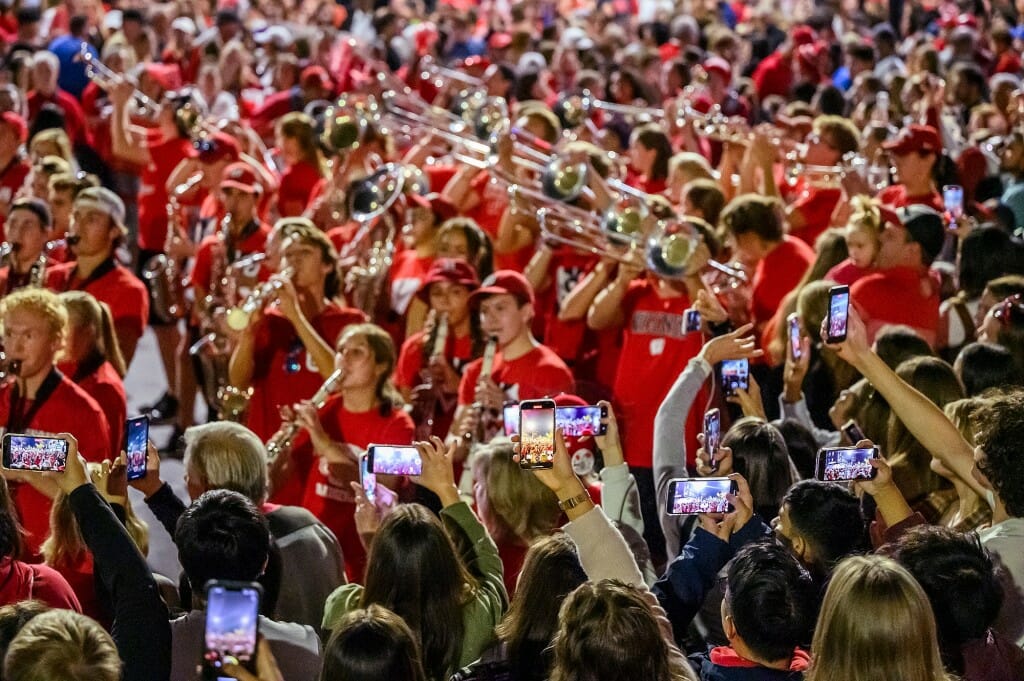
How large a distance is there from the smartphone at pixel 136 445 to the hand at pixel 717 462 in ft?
4.92

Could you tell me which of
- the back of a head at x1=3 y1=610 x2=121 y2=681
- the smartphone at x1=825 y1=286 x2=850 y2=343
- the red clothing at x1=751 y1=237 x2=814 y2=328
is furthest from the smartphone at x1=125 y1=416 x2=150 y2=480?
the red clothing at x1=751 y1=237 x2=814 y2=328

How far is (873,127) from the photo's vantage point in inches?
362

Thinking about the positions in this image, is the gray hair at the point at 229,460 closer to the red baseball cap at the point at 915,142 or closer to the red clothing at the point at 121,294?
the red clothing at the point at 121,294

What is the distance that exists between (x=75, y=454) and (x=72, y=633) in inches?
36.3

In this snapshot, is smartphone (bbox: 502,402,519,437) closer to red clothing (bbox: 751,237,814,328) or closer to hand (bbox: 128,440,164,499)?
hand (bbox: 128,440,164,499)

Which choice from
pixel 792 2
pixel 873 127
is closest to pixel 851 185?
pixel 873 127

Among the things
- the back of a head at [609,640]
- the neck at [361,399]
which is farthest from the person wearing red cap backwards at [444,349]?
the back of a head at [609,640]

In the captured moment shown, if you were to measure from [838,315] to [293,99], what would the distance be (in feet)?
28.8

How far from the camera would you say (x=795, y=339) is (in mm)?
5430

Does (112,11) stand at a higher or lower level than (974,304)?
higher

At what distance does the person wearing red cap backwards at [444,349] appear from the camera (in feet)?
21.5

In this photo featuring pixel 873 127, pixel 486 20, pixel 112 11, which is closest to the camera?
pixel 873 127

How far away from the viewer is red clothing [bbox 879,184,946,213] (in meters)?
8.00

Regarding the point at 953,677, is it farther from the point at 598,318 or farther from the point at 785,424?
the point at 598,318
